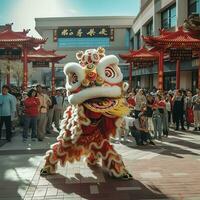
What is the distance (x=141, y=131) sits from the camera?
12.5 metres

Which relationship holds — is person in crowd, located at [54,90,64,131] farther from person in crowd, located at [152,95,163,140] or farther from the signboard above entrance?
the signboard above entrance

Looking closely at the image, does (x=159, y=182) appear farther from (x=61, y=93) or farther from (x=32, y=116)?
(x=61, y=93)

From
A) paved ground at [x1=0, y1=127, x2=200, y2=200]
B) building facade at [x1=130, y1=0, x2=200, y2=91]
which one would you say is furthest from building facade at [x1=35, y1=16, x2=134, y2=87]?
paved ground at [x1=0, y1=127, x2=200, y2=200]

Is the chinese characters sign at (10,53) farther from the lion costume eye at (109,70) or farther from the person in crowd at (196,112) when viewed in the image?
the lion costume eye at (109,70)

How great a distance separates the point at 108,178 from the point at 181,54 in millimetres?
13410

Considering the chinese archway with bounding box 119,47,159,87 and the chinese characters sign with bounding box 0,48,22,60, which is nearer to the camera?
the chinese characters sign with bounding box 0,48,22,60

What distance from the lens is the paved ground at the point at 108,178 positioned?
6.99m

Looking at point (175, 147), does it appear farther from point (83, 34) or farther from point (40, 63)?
point (83, 34)

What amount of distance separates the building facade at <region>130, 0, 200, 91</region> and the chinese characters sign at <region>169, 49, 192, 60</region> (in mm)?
3315

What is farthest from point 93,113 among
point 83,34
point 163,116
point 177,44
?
point 83,34

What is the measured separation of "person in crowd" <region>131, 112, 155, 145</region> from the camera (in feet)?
40.8

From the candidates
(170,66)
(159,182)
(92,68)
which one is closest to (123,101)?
(92,68)

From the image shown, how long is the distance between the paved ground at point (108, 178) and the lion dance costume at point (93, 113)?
0.38 meters

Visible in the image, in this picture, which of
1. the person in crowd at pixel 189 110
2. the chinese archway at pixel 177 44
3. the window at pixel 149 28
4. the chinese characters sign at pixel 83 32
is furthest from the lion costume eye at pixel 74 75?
the chinese characters sign at pixel 83 32
